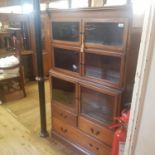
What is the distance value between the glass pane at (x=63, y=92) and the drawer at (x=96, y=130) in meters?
0.23

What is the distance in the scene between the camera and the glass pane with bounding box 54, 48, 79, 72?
1773 millimetres

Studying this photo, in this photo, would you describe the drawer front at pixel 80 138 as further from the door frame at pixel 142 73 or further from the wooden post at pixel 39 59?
the door frame at pixel 142 73

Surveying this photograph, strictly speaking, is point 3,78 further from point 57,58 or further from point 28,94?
point 57,58

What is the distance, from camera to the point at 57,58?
1894 millimetres

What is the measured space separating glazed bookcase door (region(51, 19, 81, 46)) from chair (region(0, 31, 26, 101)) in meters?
1.61

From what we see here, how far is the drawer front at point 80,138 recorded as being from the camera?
5.51 ft

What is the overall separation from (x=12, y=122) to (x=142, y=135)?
86.0 inches

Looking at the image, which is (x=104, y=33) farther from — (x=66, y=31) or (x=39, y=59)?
(x=39, y=59)

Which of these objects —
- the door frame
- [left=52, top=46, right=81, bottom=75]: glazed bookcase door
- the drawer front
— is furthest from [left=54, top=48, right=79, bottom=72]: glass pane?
the door frame

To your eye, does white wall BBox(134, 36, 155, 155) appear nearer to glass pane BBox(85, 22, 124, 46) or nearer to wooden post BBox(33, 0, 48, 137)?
glass pane BBox(85, 22, 124, 46)

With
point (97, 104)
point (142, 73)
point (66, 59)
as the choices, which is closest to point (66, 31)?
point (66, 59)

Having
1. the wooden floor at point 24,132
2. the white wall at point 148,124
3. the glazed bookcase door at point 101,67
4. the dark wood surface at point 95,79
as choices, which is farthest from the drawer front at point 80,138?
the white wall at point 148,124

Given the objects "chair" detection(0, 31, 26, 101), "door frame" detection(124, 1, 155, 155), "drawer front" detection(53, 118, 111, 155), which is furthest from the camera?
"chair" detection(0, 31, 26, 101)

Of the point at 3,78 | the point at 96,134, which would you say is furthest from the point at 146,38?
the point at 3,78
